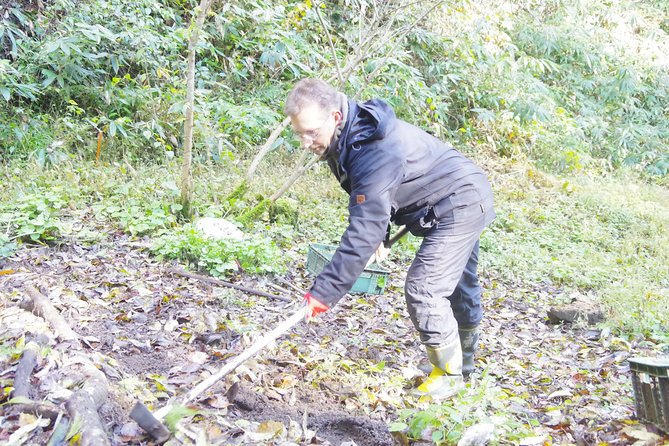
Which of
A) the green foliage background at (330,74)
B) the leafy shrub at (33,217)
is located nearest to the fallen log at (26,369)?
the leafy shrub at (33,217)

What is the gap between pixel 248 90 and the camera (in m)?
9.16

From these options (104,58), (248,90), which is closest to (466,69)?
(248,90)

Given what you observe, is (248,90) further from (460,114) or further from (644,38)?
(644,38)

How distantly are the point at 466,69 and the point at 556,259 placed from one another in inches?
183

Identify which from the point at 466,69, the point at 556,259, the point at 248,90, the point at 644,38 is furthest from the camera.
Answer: the point at 644,38

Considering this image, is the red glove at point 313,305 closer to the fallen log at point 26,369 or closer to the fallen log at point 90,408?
the fallen log at point 90,408

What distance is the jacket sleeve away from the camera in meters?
3.06

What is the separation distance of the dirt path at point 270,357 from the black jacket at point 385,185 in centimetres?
71

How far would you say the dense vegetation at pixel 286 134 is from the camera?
592cm

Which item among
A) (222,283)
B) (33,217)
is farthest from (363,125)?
(33,217)

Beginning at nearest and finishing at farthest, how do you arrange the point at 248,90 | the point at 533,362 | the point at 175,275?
the point at 533,362 < the point at 175,275 < the point at 248,90

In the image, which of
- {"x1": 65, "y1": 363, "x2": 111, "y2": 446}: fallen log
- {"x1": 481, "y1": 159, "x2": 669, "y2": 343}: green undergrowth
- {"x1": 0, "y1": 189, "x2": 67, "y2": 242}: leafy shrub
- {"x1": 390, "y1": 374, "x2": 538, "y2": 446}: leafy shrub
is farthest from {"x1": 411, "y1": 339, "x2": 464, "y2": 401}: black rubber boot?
{"x1": 0, "y1": 189, "x2": 67, "y2": 242}: leafy shrub

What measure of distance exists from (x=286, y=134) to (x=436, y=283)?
5077 millimetres

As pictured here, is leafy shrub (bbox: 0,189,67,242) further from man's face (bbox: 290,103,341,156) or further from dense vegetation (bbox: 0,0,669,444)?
man's face (bbox: 290,103,341,156)
